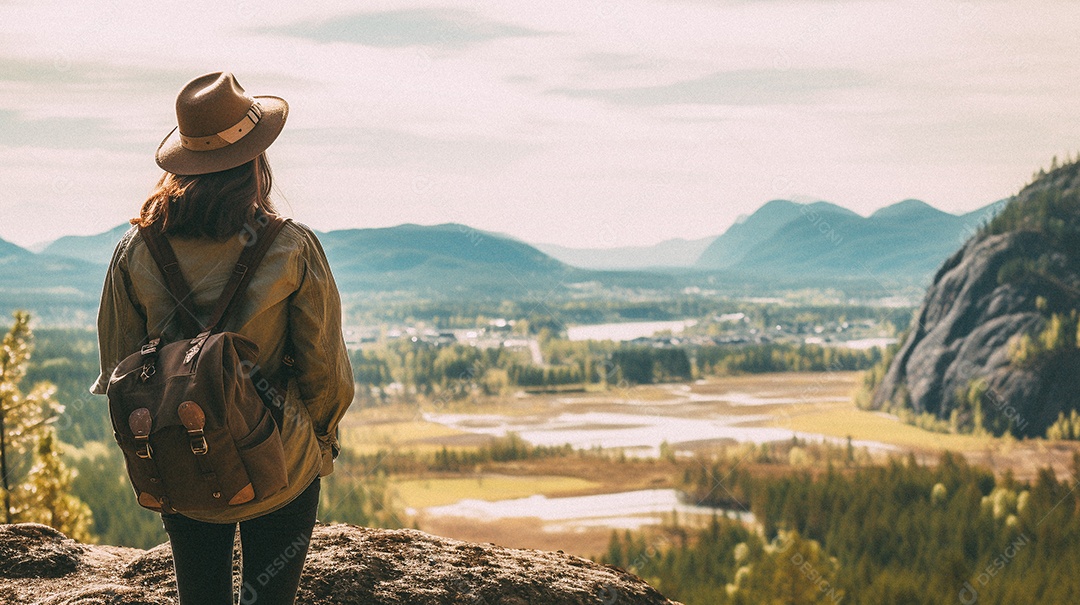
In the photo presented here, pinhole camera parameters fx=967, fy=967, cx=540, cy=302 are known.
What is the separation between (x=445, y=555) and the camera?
5.06 metres

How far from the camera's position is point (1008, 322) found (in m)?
100

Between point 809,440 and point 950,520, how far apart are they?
37.1 m

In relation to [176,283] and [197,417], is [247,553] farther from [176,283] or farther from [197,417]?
[176,283]

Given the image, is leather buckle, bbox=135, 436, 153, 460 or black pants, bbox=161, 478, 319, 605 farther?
black pants, bbox=161, 478, 319, 605

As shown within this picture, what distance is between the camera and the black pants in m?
3.12

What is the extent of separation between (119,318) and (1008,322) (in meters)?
109

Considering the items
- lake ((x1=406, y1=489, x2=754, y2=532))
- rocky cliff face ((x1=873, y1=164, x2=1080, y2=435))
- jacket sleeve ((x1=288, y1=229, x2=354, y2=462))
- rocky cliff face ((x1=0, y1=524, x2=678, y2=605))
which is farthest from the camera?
rocky cliff face ((x1=873, y1=164, x2=1080, y2=435))

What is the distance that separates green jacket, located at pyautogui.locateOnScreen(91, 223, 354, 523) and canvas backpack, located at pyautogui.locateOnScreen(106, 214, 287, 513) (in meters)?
0.05

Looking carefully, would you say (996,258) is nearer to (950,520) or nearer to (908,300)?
(950,520)

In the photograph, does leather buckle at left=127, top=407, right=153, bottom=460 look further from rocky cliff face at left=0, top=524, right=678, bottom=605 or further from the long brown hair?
rocky cliff face at left=0, top=524, right=678, bottom=605

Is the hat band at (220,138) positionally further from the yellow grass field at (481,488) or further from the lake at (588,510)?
the yellow grass field at (481,488)

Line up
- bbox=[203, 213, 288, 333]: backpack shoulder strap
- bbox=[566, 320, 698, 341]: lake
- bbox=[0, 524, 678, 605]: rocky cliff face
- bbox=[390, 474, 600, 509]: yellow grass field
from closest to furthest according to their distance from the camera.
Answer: bbox=[203, 213, 288, 333]: backpack shoulder strap
bbox=[0, 524, 678, 605]: rocky cliff face
bbox=[390, 474, 600, 509]: yellow grass field
bbox=[566, 320, 698, 341]: lake

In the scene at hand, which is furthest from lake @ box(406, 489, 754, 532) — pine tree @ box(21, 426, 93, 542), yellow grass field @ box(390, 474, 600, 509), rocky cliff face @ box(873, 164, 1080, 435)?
pine tree @ box(21, 426, 93, 542)

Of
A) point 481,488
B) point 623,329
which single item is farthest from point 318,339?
point 623,329
